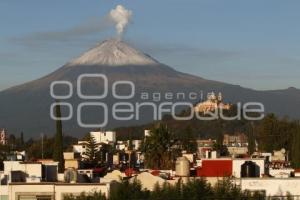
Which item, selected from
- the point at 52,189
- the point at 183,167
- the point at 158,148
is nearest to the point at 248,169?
the point at 183,167

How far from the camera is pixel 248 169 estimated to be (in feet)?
140

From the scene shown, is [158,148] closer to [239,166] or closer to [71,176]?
[239,166]

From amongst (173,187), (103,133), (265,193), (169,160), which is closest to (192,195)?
(173,187)

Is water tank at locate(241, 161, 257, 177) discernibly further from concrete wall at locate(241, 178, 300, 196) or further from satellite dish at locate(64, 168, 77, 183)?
satellite dish at locate(64, 168, 77, 183)

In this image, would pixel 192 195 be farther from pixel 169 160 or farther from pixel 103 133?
pixel 103 133

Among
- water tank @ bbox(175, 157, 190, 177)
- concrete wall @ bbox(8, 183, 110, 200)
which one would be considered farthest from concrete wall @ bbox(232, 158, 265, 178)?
concrete wall @ bbox(8, 183, 110, 200)

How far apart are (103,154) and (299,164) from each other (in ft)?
98.6

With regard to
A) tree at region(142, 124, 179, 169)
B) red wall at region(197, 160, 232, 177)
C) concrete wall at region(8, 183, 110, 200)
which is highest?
tree at region(142, 124, 179, 169)

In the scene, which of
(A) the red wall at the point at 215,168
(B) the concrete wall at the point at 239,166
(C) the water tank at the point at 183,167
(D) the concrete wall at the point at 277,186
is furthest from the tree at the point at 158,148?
(D) the concrete wall at the point at 277,186

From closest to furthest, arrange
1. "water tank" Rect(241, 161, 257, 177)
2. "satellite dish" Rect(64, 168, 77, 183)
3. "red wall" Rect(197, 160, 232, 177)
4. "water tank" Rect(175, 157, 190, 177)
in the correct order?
"satellite dish" Rect(64, 168, 77, 183)
"water tank" Rect(175, 157, 190, 177)
"water tank" Rect(241, 161, 257, 177)
"red wall" Rect(197, 160, 232, 177)

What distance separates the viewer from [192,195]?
32.4m

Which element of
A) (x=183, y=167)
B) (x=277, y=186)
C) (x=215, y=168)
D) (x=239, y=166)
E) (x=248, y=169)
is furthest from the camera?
(x=215, y=168)

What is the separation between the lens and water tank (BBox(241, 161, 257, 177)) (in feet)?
140

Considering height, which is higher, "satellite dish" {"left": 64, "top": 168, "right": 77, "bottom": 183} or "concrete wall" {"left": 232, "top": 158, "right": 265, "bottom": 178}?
"concrete wall" {"left": 232, "top": 158, "right": 265, "bottom": 178}
